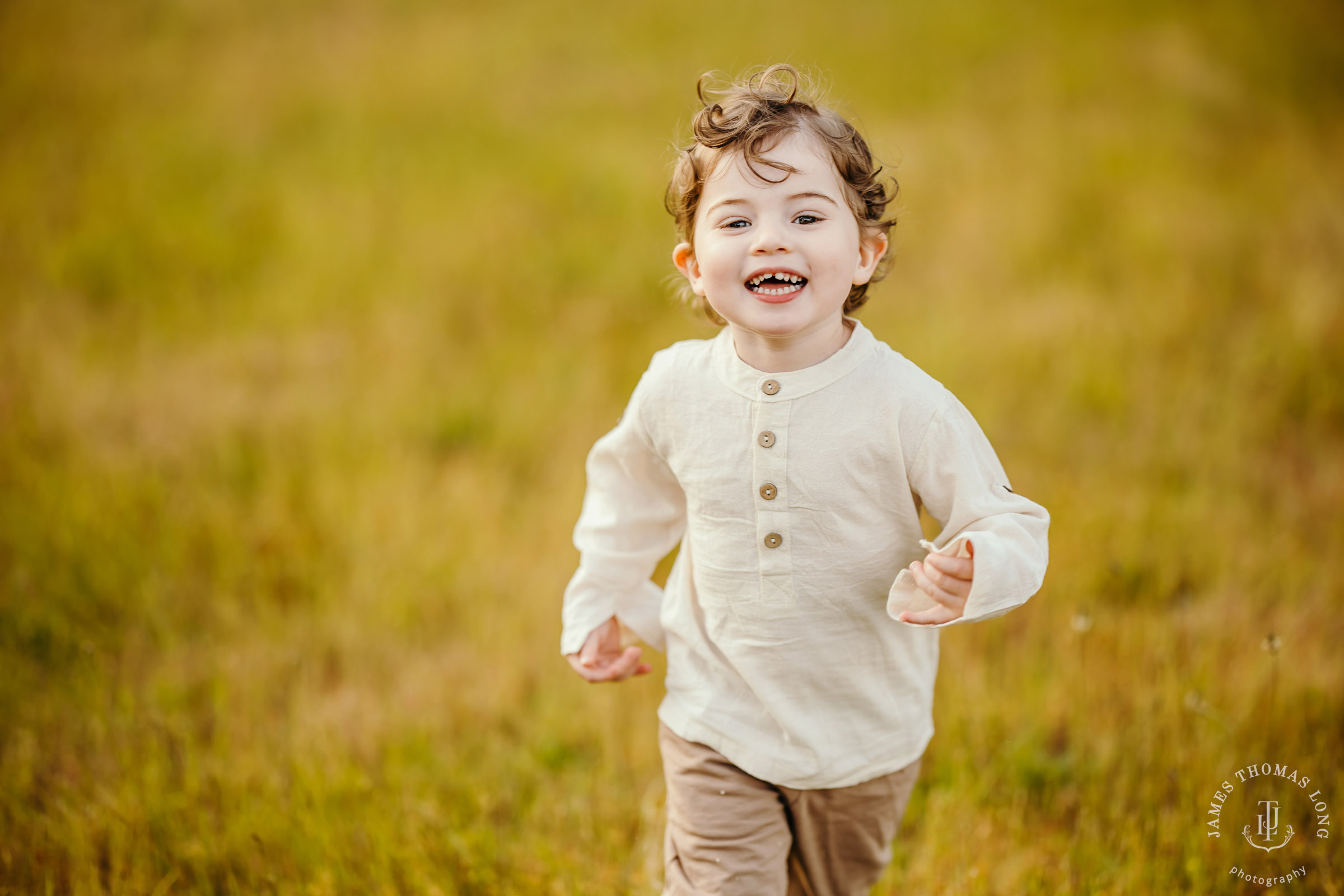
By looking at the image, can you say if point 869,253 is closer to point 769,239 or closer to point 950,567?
point 769,239

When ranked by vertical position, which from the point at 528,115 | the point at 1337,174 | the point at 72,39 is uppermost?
the point at 72,39

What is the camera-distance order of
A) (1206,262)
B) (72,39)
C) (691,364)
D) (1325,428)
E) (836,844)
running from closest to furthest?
(691,364), (836,844), (1325,428), (1206,262), (72,39)

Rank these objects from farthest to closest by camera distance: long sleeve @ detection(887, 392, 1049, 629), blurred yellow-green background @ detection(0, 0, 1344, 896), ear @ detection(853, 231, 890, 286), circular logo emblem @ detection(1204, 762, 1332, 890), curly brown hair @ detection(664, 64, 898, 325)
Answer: blurred yellow-green background @ detection(0, 0, 1344, 896), circular logo emblem @ detection(1204, 762, 1332, 890), ear @ detection(853, 231, 890, 286), curly brown hair @ detection(664, 64, 898, 325), long sleeve @ detection(887, 392, 1049, 629)

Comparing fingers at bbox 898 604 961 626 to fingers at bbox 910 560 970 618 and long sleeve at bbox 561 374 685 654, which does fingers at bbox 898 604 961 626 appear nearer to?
fingers at bbox 910 560 970 618

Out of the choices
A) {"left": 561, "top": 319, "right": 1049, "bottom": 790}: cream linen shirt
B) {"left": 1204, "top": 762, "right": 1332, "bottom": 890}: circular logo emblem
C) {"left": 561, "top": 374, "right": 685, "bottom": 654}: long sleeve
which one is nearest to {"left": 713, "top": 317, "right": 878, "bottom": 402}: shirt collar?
{"left": 561, "top": 319, "right": 1049, "bottom": 790}: cream linen shirt

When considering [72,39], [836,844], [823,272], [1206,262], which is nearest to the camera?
[823,272]

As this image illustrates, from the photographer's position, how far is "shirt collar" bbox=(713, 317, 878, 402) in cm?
161

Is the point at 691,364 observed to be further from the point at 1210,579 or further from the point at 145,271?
the point at 145,271

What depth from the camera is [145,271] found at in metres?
5.85

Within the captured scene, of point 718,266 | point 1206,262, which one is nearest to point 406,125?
point 1206,262

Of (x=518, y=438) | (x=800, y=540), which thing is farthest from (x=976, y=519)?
(x=518, y=438)

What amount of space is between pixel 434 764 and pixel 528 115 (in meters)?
6.60

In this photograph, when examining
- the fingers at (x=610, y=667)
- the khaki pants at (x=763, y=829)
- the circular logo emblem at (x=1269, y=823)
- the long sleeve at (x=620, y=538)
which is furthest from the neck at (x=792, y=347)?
the circular logo emblem at (x=1269, y=823)

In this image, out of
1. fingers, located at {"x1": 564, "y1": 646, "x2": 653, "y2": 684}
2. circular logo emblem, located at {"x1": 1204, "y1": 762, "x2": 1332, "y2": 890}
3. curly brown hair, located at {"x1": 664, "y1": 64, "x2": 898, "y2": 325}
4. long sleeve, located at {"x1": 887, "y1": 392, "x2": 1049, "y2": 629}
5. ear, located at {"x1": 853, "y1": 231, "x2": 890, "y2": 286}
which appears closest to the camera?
long sleeve, located at {"x1": 887, "y1": 392, "x2": 1049, "y2": 629}
